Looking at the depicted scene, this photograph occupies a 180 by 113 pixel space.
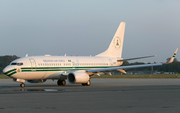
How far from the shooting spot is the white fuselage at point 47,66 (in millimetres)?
31609

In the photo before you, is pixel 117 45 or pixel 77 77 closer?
pixel 77 77

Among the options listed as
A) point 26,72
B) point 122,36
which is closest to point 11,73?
point 26,72

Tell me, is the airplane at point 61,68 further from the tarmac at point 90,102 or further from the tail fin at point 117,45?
the tarmac at point 90,102

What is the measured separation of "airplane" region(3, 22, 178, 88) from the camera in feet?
105

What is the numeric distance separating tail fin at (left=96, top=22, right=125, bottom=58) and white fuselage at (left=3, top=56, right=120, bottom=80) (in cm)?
263

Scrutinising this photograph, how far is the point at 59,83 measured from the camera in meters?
37.0

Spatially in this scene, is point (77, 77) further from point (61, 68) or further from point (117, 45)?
point (117, 45)

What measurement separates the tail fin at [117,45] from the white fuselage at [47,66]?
2632 mm

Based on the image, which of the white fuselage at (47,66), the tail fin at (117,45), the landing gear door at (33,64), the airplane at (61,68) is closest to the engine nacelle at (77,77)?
the airplane at (61,68)

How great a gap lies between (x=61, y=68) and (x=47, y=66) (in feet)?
7.09

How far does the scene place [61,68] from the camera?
35.3m

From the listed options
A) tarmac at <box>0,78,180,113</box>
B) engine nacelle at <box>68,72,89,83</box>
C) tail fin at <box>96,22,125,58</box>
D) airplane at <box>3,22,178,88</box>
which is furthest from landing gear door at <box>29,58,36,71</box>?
tail fin at <box>96,22,125,58</box>

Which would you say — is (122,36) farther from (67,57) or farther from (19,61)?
(19,61)

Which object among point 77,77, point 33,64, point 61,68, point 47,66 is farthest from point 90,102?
point 61,68
